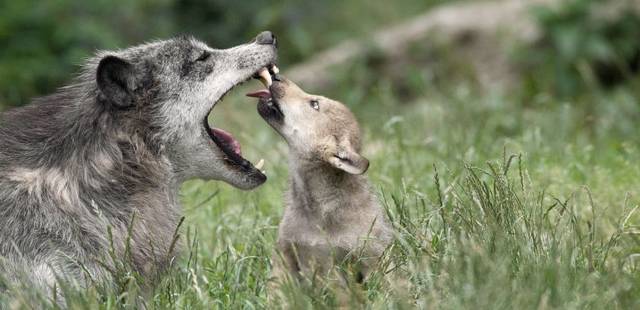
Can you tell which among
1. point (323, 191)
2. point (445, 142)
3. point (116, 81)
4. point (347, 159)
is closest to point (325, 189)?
point (323, 191)

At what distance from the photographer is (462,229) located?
16.3ft

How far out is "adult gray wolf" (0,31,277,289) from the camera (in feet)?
16.3

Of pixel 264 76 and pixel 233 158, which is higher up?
pixel 264 76

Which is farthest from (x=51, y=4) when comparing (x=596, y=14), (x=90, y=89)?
(x=90, y=89)

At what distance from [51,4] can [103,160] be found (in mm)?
7480

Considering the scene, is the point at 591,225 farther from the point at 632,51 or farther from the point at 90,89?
the point at 632,51

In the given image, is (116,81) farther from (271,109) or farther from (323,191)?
(323,191)

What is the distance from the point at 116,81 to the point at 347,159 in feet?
3.73

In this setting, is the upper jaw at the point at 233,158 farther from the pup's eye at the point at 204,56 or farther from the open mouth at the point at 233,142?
the pup's eye at the point at 204,56

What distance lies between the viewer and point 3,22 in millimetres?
12094

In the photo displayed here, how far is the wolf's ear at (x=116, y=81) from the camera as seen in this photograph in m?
5.27

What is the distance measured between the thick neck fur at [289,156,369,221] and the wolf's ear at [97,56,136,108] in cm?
89

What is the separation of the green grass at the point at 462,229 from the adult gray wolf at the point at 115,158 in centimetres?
23

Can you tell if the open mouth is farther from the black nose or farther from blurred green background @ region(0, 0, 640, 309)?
blurred green background @ region(0, 0, 640, 309)
